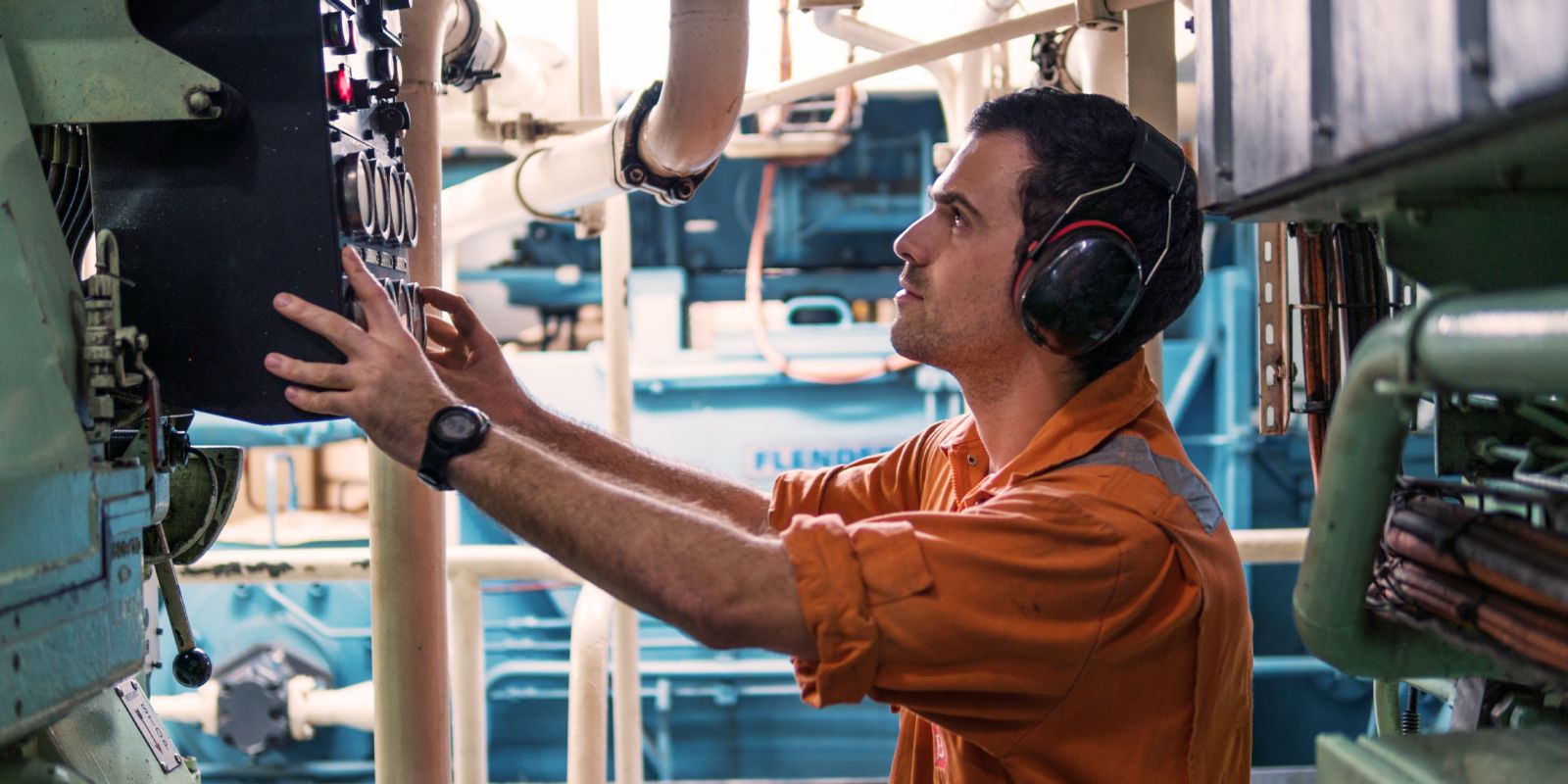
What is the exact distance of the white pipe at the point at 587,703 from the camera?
2.46 metres

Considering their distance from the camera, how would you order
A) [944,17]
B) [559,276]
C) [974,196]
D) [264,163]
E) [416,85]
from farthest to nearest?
1. [559,276]
2. [944,17]
3. [416,85]
4. [974,196]
5. [264,163]

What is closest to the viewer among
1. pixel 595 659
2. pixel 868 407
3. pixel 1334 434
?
pixel 1334 434

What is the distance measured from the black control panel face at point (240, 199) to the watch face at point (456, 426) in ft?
0.39

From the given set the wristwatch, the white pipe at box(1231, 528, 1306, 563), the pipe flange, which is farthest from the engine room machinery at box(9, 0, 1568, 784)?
the white pipe at box(1231, 528, 1306, 563)

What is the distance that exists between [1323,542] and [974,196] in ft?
2.14

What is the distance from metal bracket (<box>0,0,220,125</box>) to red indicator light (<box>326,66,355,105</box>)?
0.10 m

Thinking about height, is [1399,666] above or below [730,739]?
above

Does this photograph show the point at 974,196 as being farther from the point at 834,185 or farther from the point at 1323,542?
the point at 834,185

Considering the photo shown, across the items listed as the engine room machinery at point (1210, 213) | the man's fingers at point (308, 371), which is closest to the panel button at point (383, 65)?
the engine room machinery at point (1210, 213)

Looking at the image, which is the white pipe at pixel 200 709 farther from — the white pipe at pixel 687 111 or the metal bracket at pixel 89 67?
the metal bracket at pixel 89 67

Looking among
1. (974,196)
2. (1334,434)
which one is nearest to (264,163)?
(974,196)

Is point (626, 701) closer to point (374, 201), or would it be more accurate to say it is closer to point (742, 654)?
point (742, 654)

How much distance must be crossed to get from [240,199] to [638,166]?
42.0 inches

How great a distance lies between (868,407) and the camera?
4.21m
